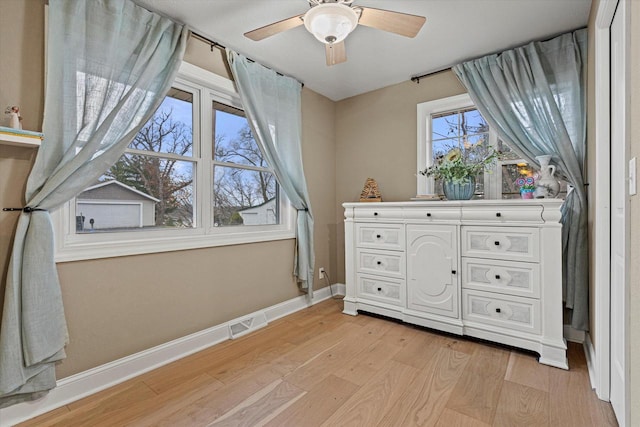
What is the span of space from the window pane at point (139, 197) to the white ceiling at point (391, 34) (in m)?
1.08

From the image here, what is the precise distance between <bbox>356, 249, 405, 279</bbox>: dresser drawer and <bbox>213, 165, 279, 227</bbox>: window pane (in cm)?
96

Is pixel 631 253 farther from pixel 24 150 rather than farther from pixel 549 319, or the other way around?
pixel 24 150

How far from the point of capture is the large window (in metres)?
2.69

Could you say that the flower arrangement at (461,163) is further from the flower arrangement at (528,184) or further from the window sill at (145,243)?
the window sill at (145,243)

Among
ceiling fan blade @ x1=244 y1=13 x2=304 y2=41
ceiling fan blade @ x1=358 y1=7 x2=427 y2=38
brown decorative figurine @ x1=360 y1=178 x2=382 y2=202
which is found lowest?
brown decorative figurine @ x1=360 y1=178 x2=382 y2=202

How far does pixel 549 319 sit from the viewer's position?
6.72ft

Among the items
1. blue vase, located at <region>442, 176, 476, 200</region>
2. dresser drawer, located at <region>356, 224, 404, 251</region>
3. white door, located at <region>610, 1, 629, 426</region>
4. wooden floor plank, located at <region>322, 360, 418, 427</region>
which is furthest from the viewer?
dresser drawer, located at <region>356, 224, 404, 251</region>

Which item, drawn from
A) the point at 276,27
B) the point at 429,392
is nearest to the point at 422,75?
the point at 276,27

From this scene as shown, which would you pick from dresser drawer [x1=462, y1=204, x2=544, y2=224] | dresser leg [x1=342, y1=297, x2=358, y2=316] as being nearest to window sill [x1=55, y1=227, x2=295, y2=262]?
dresser leg [x1=342, y1=297, x2=358, y2=316]

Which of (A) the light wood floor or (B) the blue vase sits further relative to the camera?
(B) the blue vase

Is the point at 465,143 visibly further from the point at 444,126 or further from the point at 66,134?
the point at 66,134

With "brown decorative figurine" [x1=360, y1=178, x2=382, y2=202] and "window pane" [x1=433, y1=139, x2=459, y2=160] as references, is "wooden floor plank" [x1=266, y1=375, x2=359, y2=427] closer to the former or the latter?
"brown decorative figurine" [x1=360, y1=178, x2=382, y2=202]

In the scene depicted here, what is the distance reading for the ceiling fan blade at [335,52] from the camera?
6.48 feet

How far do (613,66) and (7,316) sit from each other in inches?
133
